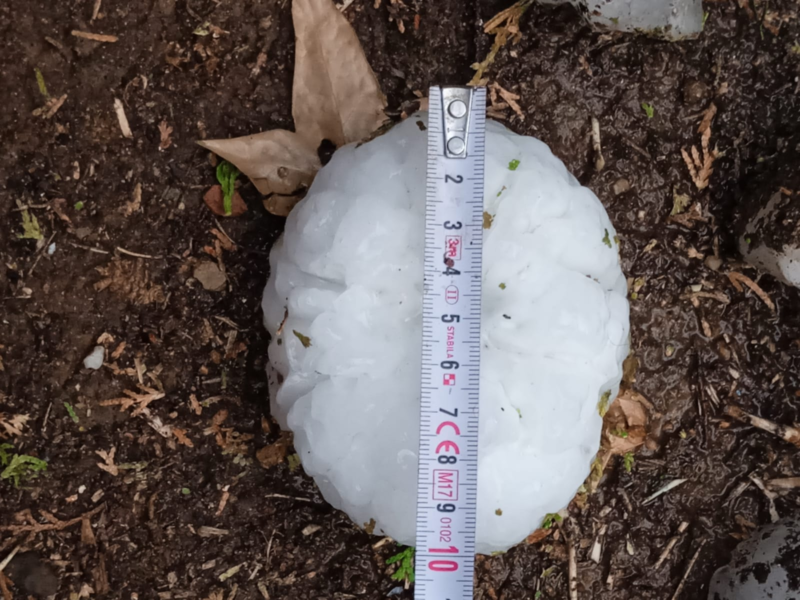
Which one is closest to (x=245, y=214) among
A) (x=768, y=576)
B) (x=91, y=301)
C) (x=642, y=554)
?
(x=91, y=301)

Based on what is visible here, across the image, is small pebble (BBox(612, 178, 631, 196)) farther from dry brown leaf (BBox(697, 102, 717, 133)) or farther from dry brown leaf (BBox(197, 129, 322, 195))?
dry brown leaf (BBox(197, 129, 322, 195))

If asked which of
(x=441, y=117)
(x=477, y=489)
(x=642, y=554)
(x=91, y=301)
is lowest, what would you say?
(x=642, y=554)

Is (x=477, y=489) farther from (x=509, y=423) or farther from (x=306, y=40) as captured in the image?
(x=306, y=40)

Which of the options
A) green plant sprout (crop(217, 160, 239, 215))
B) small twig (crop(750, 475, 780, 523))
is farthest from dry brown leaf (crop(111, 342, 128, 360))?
small twig (crop(750, 475, 780, 523))

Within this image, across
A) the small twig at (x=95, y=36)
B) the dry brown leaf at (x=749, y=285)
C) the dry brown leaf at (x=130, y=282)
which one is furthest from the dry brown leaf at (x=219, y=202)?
the dry brown leaf at (x=749, y=285)

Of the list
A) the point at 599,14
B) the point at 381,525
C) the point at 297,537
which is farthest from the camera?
the point at 297,537

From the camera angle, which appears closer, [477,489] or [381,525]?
[477,489]
